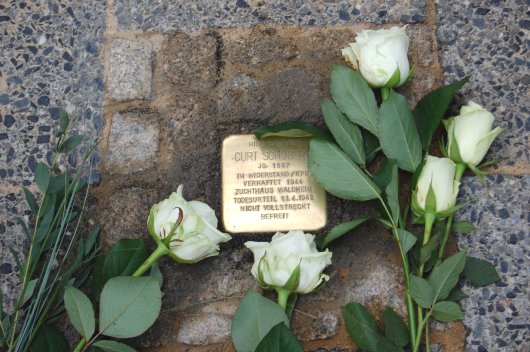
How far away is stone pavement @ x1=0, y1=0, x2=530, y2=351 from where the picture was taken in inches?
53.8

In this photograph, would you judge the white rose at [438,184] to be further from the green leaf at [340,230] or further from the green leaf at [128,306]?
the green leaf at [128,306]

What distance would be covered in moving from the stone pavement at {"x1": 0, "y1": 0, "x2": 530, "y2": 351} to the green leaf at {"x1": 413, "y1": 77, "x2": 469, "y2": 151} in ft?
0.35

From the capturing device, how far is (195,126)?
1.46 meters

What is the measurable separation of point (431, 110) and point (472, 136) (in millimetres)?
93

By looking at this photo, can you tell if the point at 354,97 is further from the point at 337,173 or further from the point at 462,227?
the point at 462,227

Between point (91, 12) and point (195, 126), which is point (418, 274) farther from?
point (91, 12)

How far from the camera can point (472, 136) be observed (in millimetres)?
1325

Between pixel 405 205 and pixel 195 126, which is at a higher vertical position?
pixel 195 126

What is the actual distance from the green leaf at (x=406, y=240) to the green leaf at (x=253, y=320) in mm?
254

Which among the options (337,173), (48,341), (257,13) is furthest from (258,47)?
(48,341)

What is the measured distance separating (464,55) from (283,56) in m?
0.38

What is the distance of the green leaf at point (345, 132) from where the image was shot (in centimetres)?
134

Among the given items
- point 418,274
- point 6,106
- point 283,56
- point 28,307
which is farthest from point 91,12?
point 418,274

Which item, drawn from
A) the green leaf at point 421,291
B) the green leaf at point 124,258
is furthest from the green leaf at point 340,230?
the green leaf at point 124,258
